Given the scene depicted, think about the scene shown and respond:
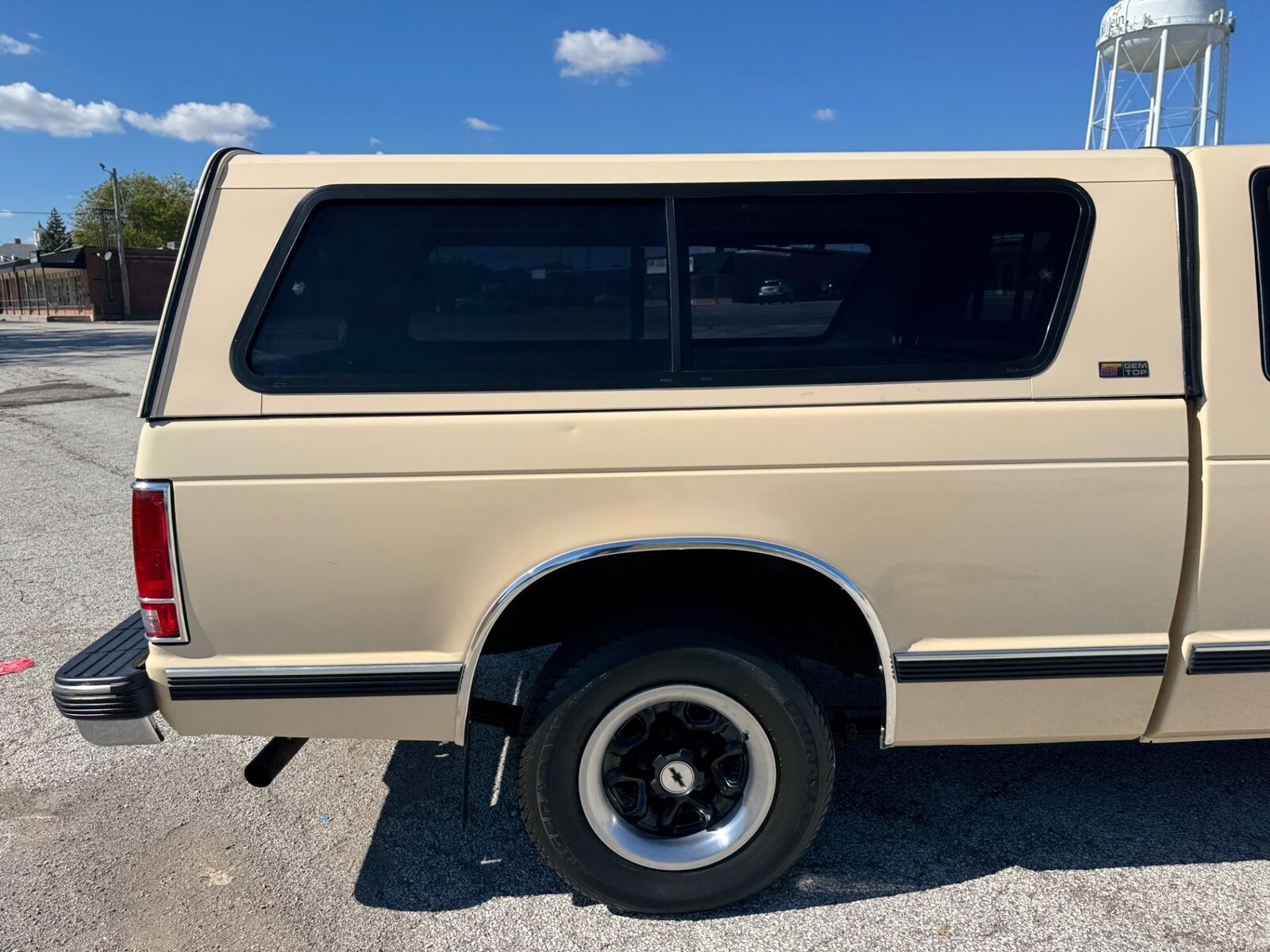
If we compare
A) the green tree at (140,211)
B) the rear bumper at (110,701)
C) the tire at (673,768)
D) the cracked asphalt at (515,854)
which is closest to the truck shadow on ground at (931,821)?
the cracked asphalt at (515,854)

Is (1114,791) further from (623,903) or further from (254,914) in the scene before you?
(254,914)

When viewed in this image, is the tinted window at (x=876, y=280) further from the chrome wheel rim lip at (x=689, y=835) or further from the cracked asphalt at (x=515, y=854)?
the cracked asphalt at (x=515, y=854)

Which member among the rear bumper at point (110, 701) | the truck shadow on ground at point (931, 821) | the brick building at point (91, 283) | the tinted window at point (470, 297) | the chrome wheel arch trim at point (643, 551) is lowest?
the truck shadow on ground at point (931, 821)

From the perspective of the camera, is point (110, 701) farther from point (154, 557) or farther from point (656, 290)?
point (656, 290)

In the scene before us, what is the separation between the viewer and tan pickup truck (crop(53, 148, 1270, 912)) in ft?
7.56

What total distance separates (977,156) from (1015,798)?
2209 mm

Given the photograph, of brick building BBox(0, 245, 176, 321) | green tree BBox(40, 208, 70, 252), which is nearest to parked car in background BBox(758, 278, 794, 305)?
brick building BBox(0, 245, 176, 321)

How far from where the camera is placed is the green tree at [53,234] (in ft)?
306

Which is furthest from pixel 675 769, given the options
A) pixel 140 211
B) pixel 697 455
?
pixel 140 211

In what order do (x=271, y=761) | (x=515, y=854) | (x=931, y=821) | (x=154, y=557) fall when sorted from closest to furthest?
(x=154, y=557), (x=271, y=761), (x=515, y=854), (x=931, y=821)

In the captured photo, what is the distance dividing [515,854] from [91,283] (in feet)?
197

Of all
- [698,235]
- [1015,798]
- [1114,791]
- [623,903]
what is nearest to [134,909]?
[623,903]

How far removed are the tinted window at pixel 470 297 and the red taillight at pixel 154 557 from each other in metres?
0.42

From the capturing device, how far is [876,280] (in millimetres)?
2562
